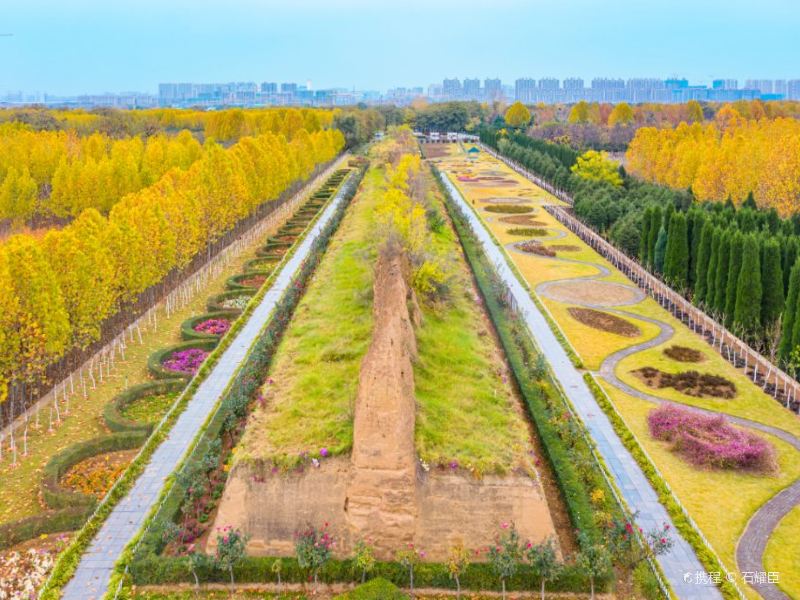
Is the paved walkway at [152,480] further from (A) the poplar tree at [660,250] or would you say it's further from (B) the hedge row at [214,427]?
(A) the poplar tree at [660,250]

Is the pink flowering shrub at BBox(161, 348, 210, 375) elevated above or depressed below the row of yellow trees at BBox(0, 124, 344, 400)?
below

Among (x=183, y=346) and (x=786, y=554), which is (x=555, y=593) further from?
(x=183, y=346)

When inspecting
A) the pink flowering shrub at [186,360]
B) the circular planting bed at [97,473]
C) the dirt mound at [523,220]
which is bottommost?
the circular planting bed at [97,473]

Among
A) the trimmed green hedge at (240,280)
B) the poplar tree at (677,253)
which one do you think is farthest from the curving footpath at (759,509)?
the trimmed green hedge at (240,280)

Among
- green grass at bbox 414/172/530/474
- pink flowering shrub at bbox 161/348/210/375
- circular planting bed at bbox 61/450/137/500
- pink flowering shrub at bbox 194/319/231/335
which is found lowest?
circular planting bed at bbox 61/450/137/500

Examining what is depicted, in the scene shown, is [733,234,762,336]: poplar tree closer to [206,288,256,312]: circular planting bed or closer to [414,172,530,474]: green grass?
[414,172,530,474]: green grass

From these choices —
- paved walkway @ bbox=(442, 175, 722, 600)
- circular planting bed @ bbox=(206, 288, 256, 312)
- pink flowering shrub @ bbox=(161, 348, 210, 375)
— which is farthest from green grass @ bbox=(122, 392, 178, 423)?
paved walkway @ bbox=(442, 175, 722, 600)

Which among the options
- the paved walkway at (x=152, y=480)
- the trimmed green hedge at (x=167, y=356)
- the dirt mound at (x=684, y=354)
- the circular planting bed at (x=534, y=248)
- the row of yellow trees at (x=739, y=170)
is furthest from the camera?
the circular planting bed at (x=534, y=248)

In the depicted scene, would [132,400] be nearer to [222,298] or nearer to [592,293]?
[222,298]
